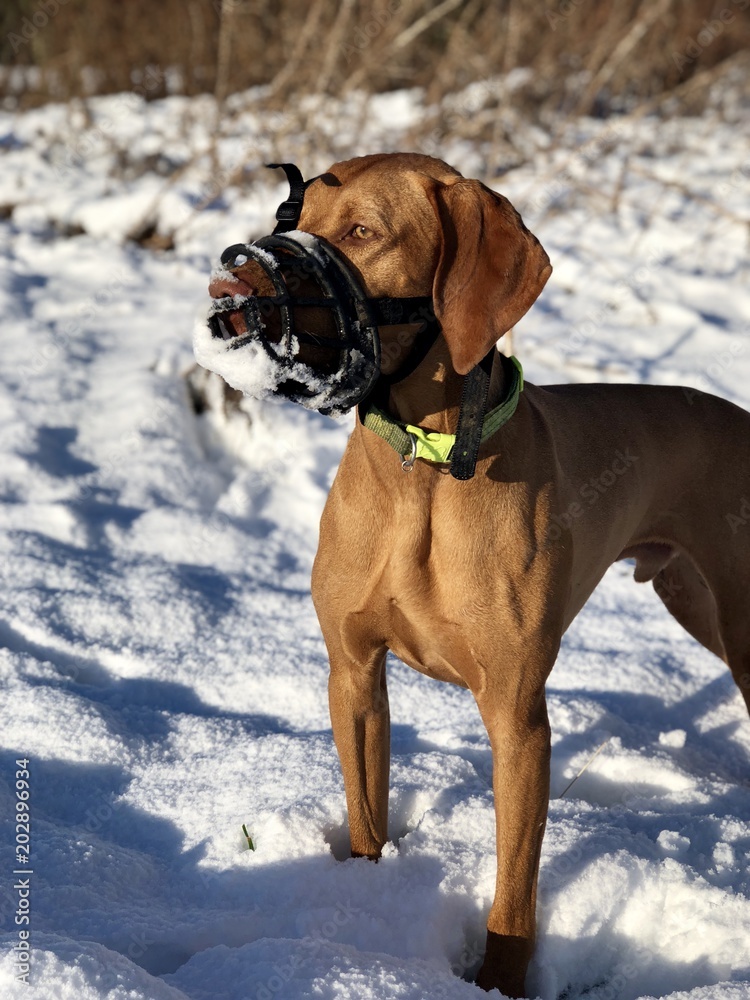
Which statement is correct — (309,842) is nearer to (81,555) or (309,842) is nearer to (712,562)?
(712,562)

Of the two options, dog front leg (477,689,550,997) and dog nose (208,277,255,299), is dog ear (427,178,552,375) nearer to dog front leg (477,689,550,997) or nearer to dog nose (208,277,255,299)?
dog nose (208,277,255,299)

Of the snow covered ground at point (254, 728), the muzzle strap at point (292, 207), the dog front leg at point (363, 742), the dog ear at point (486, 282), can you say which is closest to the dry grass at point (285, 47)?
the snow covered ground at point (254, 728)

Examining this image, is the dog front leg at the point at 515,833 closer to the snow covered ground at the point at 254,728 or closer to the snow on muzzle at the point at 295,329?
the snow covered ground at the point at 254,728

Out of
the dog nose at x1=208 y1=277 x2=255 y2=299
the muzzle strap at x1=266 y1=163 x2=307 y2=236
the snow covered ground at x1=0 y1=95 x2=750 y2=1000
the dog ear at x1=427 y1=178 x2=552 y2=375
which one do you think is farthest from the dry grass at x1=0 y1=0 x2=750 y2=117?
the dog nose at x1=208 y1=277 x2=255 y2=299

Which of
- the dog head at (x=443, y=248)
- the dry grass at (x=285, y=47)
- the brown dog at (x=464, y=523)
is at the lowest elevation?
the brown dog at (x=464, y=523)

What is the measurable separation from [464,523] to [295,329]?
2.02ft

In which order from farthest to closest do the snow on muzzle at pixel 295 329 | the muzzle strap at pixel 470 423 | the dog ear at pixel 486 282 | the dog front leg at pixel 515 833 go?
1. the dog front leg at pixel 515 833
2. the muzzle strap at pixel 470 423
3. the dog ear at pixel 486 282
4. the snow on muzzle at pixel 295 329

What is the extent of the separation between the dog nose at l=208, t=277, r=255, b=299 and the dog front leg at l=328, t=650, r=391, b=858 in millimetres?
992

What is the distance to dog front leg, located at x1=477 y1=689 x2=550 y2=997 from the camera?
7.69 ft

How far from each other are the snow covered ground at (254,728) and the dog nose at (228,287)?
1.26 meters

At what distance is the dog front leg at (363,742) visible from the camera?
8.43 ft

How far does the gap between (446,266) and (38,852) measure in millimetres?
1728

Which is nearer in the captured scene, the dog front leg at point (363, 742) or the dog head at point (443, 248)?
the dog head at point (443, 248)

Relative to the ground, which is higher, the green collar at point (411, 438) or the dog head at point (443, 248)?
the dog head at point (443, 248)
